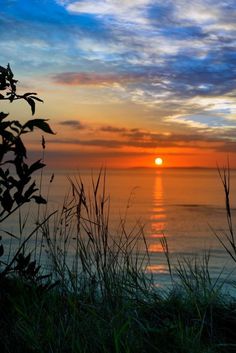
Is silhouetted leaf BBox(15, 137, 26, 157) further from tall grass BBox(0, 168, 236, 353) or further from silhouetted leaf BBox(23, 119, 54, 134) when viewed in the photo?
tall grass BBox(0, 168, 236, 353)

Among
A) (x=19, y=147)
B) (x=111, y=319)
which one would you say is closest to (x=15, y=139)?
(x=19, y=147)

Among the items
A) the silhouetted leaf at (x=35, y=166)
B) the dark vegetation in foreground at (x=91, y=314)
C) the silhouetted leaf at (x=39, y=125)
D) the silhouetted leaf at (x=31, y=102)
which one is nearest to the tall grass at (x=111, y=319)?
the dark vegetation in foreground at (x=91, y=314)

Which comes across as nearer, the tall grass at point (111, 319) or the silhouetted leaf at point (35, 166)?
the tall grass at point (111, 319)

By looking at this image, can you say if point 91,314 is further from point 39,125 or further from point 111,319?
point 39,125

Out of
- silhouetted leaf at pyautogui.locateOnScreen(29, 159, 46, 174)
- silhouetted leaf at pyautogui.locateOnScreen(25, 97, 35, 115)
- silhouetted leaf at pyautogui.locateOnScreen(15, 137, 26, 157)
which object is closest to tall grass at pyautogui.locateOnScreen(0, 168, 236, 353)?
silhouetted leaf at pyautogui.locateOnScreen(29, 159, 46, 174)

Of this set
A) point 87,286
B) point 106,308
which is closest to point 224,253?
point 87,286

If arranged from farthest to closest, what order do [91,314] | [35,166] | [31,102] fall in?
[91,314]
[35,166]
[31,102]

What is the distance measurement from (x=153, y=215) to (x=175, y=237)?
6.24 m

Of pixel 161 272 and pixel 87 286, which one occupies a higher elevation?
pixel 87 286

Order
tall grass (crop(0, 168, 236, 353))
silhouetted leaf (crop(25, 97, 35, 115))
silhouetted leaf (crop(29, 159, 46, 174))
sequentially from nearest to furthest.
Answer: tall grass (crop(0, 168, 236, 353)) → silhouetted leaf (crop(25, 97, 35, 115)) → silhouetted leaf (crop(29, 159, 46, 174))

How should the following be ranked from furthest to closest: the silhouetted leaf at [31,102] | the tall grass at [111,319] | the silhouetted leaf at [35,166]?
the silhouetted leaf at [35,166] → the silhouetted leaf at [31,102] → the tall grass at [111,319]

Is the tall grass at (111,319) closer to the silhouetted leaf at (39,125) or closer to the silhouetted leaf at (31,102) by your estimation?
the silhouetted leaf at (39,125)

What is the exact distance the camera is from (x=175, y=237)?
1357cm

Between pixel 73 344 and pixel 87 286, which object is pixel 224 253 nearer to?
pixel 87 286
